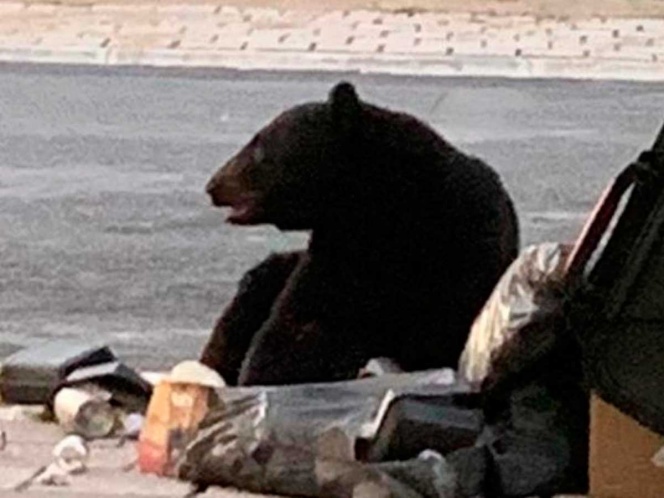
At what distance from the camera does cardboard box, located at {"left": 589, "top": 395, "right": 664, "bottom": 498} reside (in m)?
2.20

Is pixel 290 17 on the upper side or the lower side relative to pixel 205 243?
upper

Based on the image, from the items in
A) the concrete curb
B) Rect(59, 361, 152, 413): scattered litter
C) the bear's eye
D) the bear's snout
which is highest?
the concrete curb

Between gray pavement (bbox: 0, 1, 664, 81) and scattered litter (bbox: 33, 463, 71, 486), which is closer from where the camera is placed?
scattered litter (bbox: 33, 463, 71, 486)

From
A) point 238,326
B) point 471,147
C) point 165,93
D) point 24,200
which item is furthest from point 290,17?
point 238,326

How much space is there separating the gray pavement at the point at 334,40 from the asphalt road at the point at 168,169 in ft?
0.71

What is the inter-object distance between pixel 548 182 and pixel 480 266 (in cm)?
206

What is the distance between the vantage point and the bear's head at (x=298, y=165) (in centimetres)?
278

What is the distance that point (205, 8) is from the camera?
25.9 feet

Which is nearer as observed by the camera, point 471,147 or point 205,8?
point 471,147

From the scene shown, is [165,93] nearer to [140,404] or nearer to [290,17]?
[290,17]

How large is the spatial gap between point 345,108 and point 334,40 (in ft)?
13.9

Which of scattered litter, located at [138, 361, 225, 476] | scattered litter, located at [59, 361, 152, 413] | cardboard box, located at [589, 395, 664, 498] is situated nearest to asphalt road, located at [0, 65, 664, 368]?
scattered litter, located at [59, 361, 152, 413]

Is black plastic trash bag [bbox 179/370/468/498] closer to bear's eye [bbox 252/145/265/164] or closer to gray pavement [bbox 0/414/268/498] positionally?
gray pavement [bbox 0/414/268/498]

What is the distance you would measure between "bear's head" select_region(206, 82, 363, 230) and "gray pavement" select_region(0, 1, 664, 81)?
11.7 feet
